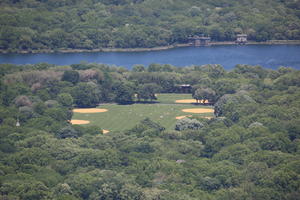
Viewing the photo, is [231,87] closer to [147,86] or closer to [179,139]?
[147,86]

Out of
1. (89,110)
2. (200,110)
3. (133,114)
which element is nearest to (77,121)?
(89,110)

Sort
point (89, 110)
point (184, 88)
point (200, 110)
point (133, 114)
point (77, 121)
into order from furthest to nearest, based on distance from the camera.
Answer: point (184, 88) → point (89, 110) → point (200, 110) → point (133, 114) → point (77, 121)

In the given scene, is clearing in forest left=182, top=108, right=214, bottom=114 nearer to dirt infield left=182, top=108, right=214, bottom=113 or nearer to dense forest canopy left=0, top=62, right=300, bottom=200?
dirt infield left=182, top=108, right=214, bottom=113

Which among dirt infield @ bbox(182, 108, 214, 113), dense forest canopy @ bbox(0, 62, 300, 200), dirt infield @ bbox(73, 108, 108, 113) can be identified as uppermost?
dense forest canopy @ bbox(0, 62, 300, 200)

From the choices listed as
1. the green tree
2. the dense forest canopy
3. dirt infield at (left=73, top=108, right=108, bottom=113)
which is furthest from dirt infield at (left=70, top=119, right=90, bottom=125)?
the green tree

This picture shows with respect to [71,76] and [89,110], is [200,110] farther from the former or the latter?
[71,76]

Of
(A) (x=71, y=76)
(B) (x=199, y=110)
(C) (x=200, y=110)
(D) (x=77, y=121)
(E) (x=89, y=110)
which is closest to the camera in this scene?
(D) (x=77, y=121)
